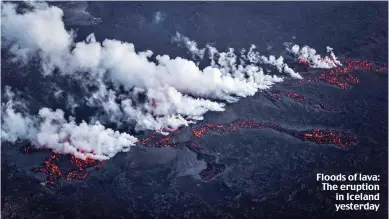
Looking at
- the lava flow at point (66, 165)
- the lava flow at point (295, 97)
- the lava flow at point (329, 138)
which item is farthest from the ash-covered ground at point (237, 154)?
the lava flow at point (66, 165)

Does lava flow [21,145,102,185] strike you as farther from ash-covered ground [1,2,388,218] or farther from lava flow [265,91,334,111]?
lava flow [265,91,334,111]

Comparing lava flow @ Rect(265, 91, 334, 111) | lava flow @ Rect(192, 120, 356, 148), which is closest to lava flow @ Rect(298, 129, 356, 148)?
lava flow @ Rect(192, 120, 356, 148)

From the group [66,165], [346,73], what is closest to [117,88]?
[66,165]

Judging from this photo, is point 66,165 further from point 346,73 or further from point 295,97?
point 346,73

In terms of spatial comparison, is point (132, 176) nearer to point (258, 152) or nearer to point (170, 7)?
point (258, 152)

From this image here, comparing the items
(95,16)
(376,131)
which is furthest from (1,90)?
(376,131)
